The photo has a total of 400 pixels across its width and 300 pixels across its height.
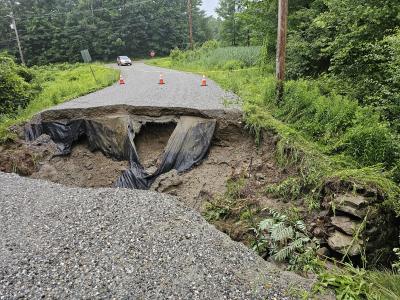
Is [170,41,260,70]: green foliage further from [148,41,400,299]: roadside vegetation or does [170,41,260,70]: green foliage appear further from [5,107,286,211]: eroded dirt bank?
[148,41,400,299]: roadside vegetation

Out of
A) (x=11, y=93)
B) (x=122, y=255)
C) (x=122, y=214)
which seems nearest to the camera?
(x=122, y=255)

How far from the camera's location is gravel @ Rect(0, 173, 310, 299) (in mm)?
3701

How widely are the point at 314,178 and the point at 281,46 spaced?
13.3ft

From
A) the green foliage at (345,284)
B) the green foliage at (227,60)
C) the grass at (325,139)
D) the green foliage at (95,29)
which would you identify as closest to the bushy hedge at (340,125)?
the grass at (325,139)

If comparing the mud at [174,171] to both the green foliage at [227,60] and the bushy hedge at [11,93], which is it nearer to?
the bushy hedge at [11,93]

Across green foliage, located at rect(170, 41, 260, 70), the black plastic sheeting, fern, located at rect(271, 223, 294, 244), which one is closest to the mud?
the black plastic sheeting

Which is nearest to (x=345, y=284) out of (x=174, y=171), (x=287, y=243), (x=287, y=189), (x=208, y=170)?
(x=287, y=243)

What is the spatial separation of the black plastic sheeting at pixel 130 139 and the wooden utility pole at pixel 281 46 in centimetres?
206

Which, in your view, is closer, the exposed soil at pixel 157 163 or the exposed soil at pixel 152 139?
the exposed soil at pixel 157 163

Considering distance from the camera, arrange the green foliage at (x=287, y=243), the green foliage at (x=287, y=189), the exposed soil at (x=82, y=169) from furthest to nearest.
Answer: the exposed soil at (x=82, y=169) < the green foliage at (x=287, y=189) < the green foliage at (x=287, y=243)

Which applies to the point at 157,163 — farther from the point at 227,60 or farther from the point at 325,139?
the point at 227,60

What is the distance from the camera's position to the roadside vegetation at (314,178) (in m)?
4.20

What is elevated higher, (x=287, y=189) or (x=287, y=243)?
(x=287, y=189)

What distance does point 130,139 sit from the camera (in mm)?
8414
